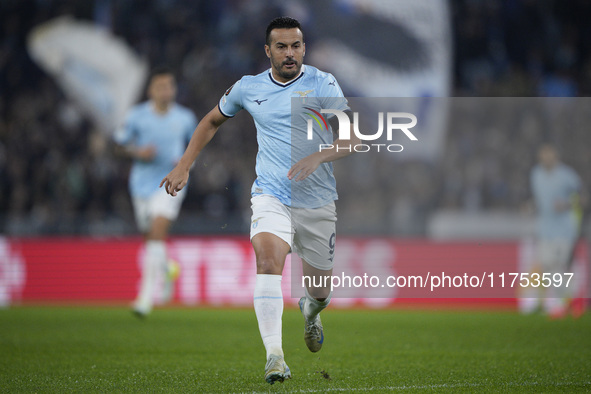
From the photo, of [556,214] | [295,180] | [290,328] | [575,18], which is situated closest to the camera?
[295,180]

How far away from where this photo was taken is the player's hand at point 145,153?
954 centimetres

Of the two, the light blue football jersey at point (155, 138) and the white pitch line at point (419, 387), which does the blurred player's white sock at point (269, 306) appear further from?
the light blue football jersey at point (155, 138)

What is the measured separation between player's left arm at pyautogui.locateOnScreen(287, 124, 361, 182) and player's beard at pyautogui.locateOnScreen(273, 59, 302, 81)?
1.84ft

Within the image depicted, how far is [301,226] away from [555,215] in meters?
7.57

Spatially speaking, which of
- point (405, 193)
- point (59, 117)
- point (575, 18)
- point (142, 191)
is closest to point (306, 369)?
point (142, 191)

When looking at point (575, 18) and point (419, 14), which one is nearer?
point (419, 14)

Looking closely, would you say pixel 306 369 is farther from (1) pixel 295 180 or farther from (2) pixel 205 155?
(2) pixel 205 155

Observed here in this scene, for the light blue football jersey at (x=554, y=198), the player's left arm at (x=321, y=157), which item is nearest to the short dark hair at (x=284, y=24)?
the player's left arm at (x=321, y=157)

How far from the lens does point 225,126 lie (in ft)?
59.0

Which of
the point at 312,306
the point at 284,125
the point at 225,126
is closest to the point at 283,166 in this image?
the point at 284,125

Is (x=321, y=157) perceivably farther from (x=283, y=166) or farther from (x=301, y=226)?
(x=301, y=226)

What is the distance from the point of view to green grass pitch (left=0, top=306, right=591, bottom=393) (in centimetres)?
509

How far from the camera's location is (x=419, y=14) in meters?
18.5

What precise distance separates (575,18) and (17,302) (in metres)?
14.5
